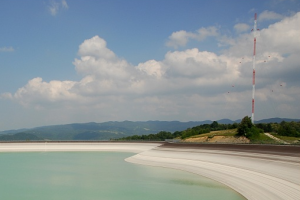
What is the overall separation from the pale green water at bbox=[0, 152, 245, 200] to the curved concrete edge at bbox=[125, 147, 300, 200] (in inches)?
65.1

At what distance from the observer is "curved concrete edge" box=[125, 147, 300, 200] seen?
24.5 metres

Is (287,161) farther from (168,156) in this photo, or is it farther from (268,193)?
(168,156)

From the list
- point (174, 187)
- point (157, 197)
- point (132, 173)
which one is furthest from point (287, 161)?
point (132, 173)

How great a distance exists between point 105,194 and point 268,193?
1359cm

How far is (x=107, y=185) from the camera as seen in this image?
1217 inches

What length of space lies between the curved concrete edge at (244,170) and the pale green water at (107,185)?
5.43ft

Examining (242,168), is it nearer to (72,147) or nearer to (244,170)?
(244,170)

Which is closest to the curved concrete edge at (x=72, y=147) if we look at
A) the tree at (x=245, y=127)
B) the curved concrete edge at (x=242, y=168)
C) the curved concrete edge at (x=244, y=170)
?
the curved concrete edge at (x=242, y=168)

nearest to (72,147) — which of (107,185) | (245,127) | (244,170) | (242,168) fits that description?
(245,127)

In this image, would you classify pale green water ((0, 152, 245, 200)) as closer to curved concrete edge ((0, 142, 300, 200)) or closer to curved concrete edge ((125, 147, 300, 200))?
curved concrete edge ((125, 147, 300, 200))

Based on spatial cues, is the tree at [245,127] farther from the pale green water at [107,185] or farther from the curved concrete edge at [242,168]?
the pale green water at [107,185]

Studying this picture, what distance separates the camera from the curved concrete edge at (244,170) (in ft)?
80.3

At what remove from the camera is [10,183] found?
33.0m

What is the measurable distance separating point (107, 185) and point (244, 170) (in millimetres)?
14804
